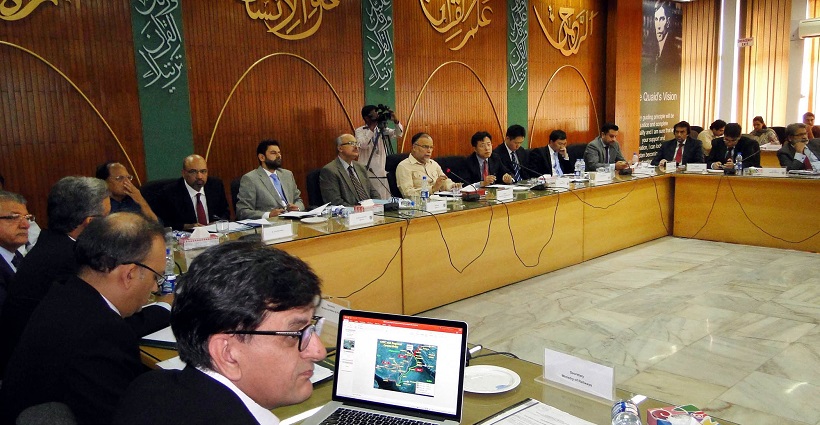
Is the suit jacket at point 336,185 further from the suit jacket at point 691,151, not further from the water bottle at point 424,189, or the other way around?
the suit jacket at point 691,151

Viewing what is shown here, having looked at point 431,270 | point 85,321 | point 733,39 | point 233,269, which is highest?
point 733,39

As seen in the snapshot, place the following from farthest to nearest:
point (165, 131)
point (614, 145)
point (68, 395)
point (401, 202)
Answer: point (614, 145)
point (165, 131)
point (401, 202)
point (68, 395)

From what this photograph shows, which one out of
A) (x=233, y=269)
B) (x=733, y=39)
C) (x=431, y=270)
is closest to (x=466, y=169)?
(x=431, y=270)

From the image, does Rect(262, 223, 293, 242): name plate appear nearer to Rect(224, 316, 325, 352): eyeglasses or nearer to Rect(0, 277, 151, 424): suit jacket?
Rect(0, 277, 151, 424): suit jacket

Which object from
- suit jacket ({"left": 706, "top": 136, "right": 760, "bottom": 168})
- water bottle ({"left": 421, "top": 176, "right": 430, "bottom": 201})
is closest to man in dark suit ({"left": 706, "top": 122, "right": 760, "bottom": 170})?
suit jacket ({"left": 706, "top": 136, "right": 760, "bottom": 168})

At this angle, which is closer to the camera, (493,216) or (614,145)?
(493,216)

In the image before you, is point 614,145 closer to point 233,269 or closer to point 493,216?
point 493,216

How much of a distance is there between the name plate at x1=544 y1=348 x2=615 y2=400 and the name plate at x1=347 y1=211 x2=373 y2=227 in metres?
2.19

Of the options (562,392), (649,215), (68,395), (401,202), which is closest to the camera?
(68,395)

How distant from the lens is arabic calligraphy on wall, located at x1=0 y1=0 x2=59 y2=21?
4.04m

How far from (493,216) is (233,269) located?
11.7ft

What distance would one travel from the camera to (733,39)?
1037 cm

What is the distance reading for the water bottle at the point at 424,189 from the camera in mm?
4355

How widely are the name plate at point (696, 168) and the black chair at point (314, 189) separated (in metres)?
3.96
